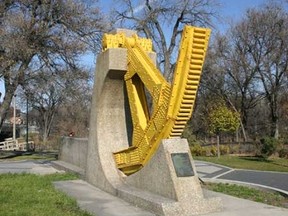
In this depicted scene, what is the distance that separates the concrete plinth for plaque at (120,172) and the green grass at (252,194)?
229cm

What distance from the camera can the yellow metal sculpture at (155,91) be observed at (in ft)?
28.4

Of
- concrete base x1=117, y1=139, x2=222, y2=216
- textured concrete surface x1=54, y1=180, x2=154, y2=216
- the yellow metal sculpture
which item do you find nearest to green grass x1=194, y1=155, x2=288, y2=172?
textured concrete surface x1=54, y1=180, x2=154, y2=216

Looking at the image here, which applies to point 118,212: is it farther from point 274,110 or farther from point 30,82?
point 274,110

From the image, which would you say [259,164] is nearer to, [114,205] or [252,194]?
[252,194]

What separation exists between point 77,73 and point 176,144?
647 inches

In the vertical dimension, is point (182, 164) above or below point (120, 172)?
above

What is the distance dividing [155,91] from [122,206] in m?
2.64

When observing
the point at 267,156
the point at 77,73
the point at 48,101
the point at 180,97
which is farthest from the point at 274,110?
the point at 180,97

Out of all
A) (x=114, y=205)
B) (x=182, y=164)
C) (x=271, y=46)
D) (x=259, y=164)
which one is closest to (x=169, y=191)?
(x=182, y=164)

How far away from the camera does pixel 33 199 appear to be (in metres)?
9.88

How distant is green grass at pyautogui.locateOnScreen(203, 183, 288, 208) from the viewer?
10.5m

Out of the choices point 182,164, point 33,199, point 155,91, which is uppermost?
point 155,91

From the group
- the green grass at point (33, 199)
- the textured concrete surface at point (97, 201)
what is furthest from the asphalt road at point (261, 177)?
the green grass at point (33, 199)

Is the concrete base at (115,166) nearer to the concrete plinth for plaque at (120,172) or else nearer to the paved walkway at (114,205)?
the concrete plinth for plaque at (120,172)
